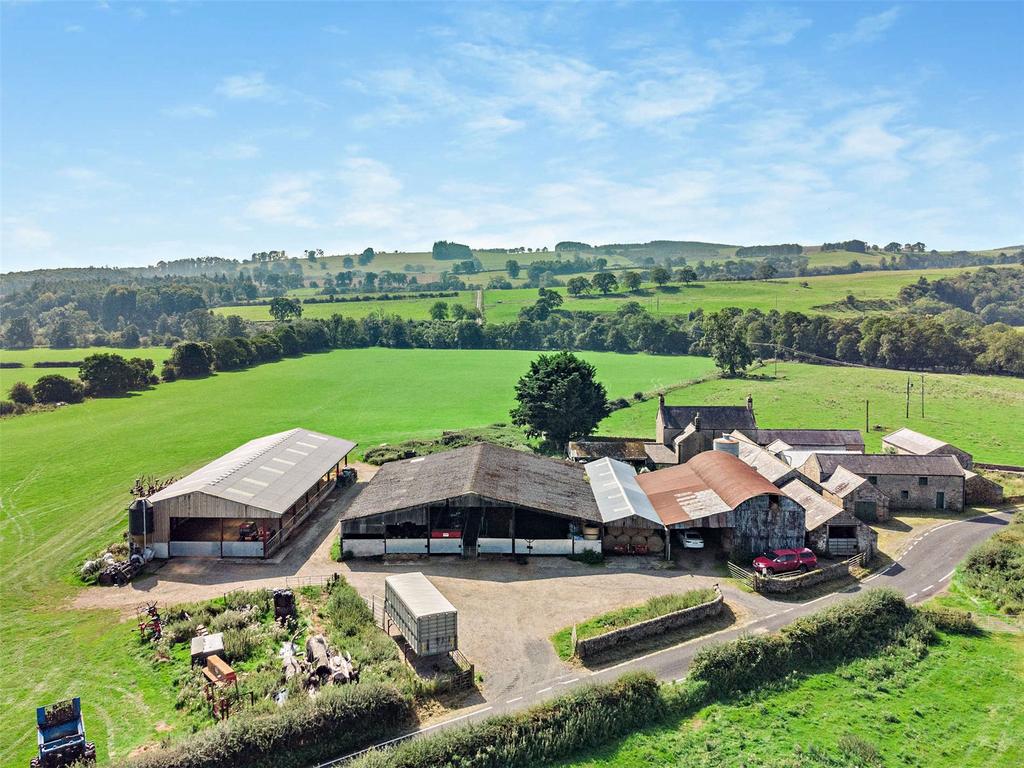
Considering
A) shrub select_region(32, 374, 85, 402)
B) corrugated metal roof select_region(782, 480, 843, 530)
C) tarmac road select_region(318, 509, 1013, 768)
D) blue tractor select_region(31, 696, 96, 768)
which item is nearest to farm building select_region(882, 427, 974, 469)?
tarmac road select_region(318, 509, 1013, 768)

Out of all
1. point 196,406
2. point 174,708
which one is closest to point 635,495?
point 174,708

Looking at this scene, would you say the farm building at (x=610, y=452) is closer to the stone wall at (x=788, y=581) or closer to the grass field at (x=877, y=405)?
the grass field at (x=877, y=405)

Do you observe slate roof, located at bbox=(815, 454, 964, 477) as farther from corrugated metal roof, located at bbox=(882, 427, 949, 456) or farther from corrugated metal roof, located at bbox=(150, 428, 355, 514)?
corrugated metal roof, located at bbox=(150, 428, 355, 514)

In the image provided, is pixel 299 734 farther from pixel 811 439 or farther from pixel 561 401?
pixel 811 439

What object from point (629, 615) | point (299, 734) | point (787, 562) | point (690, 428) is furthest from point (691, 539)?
point (299, 734)

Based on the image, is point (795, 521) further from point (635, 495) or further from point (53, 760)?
point (53, 760)

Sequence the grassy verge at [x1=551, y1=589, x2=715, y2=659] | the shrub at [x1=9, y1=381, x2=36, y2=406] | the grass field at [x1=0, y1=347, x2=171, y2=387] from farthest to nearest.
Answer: the grass field at [x1=0, y1=347, x2=171, y2=387], the shrub at [x1=9, y1=381, x2=36, y2=406], the grassy verge at [x1=551, y1=589, x2=715, y2=659]
